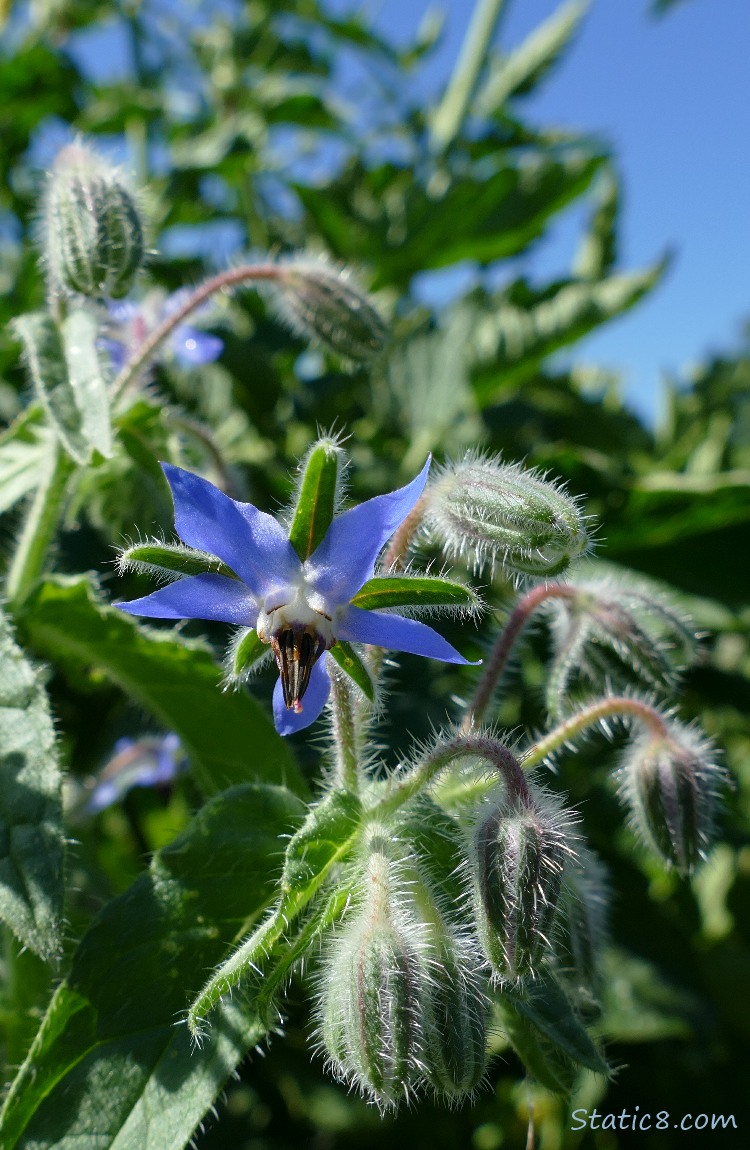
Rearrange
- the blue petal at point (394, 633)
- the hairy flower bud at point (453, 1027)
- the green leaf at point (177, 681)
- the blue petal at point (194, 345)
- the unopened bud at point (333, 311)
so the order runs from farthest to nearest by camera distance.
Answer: the blue petal at point (194, 345), the unopened bud at point (333, 311), the green leaf at point (177, 681), the hairy flower bud at point (453, 1027), the blue petal at point (394, 633)

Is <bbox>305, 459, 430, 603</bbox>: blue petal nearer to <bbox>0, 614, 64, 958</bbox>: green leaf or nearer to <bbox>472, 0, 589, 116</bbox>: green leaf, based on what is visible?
<bbox>0, 614, 64, 958</bbox>: green leaf

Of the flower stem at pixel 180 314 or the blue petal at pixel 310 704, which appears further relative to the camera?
the flower stem at pixel 180 314

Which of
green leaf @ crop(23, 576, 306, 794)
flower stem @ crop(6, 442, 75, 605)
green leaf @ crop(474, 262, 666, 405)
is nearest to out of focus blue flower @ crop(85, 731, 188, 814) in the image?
green leaf @ crop(23, 576, 306, 794)

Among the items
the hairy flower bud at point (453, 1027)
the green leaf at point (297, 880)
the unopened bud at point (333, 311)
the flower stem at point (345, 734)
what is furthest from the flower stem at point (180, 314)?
the hairy flower bud at point (453, 1027)

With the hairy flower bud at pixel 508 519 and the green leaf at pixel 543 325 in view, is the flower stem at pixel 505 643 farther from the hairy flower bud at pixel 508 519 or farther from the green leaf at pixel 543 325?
the green leaf at pixel 543 325

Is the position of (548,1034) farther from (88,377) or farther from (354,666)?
(88,377)

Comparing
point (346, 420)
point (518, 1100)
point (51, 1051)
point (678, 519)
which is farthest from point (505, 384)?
point (51, 1051)

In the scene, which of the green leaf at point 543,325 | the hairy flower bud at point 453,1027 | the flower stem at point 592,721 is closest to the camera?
the hairy flower bud at point 453,1027
